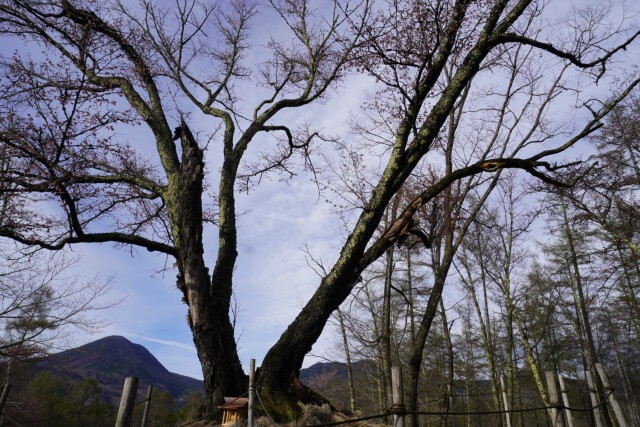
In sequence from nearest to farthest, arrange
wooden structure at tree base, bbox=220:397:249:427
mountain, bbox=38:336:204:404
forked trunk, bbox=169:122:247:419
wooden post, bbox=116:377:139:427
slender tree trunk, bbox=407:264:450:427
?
wooden post, bbox=116:377:139:427
wooden structure at tree base, bbox=220:397:249:427
forked trunk, bbox=169:122:247:419
slender tree trunk, bbox=407:264:450:427
mountain, bbox=38:336:204:404

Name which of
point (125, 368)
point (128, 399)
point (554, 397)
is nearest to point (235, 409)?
point (128, 399)

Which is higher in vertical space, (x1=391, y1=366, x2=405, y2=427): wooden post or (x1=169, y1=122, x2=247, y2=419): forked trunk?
(x1=169, y1=122, x2=247, y2=419): forked trunk

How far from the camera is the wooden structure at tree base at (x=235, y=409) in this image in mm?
3836

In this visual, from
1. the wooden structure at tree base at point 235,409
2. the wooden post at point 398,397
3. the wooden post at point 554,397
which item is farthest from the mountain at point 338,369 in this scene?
the wooden post at point 398,397

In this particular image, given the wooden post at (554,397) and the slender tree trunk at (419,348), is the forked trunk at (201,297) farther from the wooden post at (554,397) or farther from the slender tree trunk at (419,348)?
the wooden post at (554,397)

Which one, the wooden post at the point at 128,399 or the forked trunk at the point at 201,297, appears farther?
the forked trunk at the point at 201,297

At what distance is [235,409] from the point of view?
3863 mm

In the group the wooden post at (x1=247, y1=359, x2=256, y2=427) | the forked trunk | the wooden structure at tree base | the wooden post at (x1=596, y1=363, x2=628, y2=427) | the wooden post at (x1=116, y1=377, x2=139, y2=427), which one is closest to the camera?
the wooden post at (x1=116, y1=377, x2=139, y2=427)

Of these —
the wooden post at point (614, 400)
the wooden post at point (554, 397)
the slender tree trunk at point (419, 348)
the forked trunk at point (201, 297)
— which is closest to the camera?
the forked trunk at point (201, 297)

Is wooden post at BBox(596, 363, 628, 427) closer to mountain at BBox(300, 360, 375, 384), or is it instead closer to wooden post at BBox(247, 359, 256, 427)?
wooden post at BBox(247, 359, 256, 427)

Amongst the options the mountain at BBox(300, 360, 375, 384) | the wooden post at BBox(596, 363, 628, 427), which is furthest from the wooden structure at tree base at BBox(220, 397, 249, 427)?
the mountain at BBox(300, 360, 375, 384)

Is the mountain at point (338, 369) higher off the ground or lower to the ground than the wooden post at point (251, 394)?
higher

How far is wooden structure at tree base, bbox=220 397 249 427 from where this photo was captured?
384 cm

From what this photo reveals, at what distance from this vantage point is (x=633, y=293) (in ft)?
49.1
